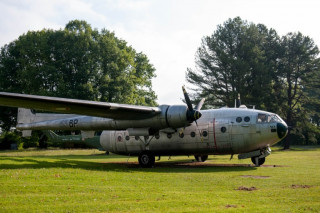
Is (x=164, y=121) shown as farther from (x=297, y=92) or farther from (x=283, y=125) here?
(x=297, y=92)

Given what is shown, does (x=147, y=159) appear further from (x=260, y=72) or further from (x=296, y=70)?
(x=296, y=70)

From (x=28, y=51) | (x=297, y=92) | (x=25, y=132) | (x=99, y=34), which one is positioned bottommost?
(x=25, y=132)

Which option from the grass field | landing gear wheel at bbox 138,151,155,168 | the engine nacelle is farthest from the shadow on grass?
the grass field

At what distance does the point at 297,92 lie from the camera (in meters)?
54.5

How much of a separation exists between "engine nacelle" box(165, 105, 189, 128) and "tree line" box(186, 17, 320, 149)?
3210 centimetres

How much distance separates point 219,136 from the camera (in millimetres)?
18734

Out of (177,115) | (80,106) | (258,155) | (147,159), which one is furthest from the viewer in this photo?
(147,159)

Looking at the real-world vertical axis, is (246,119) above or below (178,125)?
above

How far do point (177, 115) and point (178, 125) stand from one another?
2.18 feet

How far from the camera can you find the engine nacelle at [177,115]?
1728 centimetres

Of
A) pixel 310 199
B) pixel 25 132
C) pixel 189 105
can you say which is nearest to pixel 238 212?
pixel 310 199

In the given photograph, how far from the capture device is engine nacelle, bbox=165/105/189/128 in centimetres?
1728

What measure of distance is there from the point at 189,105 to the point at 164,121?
1.67m

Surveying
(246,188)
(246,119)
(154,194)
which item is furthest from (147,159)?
(154,194)
